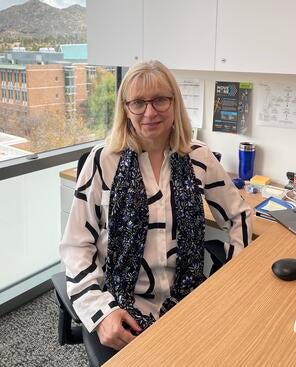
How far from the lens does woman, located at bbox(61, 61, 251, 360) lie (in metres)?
1.29

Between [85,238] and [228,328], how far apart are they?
59cm

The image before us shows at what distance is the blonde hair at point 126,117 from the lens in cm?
128

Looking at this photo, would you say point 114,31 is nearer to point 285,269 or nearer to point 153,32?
point 153,32

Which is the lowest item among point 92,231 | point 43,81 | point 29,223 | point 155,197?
point 29,223

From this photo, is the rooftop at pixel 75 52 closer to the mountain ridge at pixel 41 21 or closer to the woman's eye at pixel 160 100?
the mountain ridge at pixel 41 21

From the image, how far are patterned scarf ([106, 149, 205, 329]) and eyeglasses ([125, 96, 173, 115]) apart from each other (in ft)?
0.45

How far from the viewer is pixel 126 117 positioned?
1360 mm

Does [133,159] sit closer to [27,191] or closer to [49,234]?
[27,191]

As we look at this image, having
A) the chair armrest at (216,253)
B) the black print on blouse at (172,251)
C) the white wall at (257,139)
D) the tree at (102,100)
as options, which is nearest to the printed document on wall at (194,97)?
the white wall at (257,139)

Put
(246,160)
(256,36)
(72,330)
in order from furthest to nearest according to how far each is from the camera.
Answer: (246,160) < (256,36) < (72,330)

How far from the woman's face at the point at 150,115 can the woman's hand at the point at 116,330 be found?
22.2 inches

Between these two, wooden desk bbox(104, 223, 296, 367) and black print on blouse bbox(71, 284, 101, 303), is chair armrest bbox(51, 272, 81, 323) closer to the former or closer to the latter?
black print on blouse bbox(71, 284, 101, 303)

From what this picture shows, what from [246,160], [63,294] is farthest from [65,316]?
[246,160]

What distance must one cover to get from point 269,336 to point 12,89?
5.75 ft
